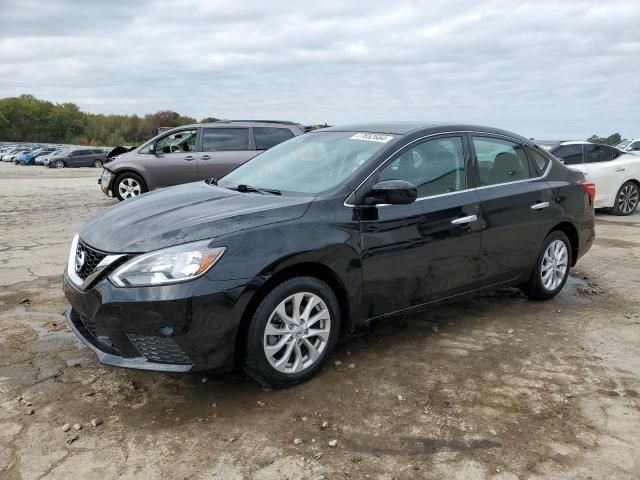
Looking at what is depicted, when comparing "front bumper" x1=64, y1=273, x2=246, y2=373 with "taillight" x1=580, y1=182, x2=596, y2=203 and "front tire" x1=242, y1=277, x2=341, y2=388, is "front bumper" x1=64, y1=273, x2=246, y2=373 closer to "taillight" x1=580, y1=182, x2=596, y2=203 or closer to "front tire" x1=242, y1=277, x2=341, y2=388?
"front tire" x1=242, y1=277, x2=341, y2=388

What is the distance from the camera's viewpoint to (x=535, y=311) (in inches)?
204

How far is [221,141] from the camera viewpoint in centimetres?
1220

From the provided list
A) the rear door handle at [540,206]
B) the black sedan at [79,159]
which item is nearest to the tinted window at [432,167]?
the rear door handle at [540,206]

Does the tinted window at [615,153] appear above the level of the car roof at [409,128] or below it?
below

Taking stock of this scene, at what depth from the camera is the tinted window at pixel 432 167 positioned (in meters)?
4.13

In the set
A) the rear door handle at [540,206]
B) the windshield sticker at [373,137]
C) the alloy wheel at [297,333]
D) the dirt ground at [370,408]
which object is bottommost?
the dirt ground at [370,408]

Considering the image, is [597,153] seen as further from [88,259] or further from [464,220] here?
[88,259]

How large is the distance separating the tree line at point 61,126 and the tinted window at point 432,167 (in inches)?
4432

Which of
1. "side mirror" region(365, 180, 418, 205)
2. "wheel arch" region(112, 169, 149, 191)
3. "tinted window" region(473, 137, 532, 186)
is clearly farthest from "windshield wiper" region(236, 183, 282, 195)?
"wheel arch" region(112, 169, 149, 191)

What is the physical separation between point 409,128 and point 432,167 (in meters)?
0.35

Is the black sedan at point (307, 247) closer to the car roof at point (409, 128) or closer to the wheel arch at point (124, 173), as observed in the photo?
the car roof at point (409, 128)

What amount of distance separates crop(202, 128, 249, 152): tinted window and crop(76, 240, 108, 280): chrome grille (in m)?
8.74

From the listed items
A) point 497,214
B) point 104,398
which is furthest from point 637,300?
point 104,398

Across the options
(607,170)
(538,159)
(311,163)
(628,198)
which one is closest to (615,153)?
(607,170)
